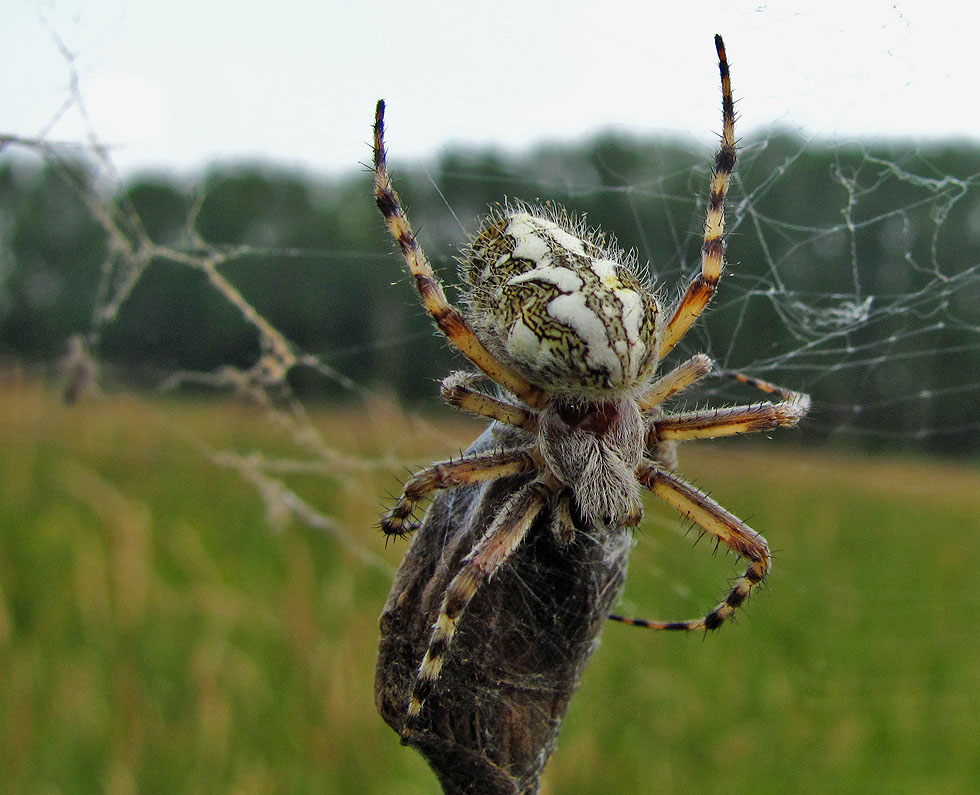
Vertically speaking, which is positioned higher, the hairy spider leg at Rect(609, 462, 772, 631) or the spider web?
the spider web

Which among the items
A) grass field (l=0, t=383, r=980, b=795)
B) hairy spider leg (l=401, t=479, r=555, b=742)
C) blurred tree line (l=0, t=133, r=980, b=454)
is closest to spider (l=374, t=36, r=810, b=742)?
hairy spider leg (l=401, t=479, r=555, b=742)

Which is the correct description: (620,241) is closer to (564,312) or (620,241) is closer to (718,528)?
(564,312)

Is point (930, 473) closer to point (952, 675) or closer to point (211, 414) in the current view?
point (952, 675)

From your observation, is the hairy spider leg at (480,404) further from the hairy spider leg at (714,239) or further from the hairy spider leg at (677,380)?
the hairy spider leg at (714,239)

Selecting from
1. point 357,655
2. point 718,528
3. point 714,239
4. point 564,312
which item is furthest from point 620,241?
point 357,655

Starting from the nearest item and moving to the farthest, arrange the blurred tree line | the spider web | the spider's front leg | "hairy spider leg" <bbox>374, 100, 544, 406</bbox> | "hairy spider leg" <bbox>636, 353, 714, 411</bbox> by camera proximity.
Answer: the spider's front leg
"hairy spider leg" <bbox>374, 100, 544, 406</bbox>
"hairy spider leg" <bbox>636, 353, 714, 411</bbox>
the spider web
the blurred tree line

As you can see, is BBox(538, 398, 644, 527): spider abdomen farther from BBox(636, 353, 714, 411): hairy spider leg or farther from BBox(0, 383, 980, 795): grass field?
BBox(0, 383, 980, 795): grass field
